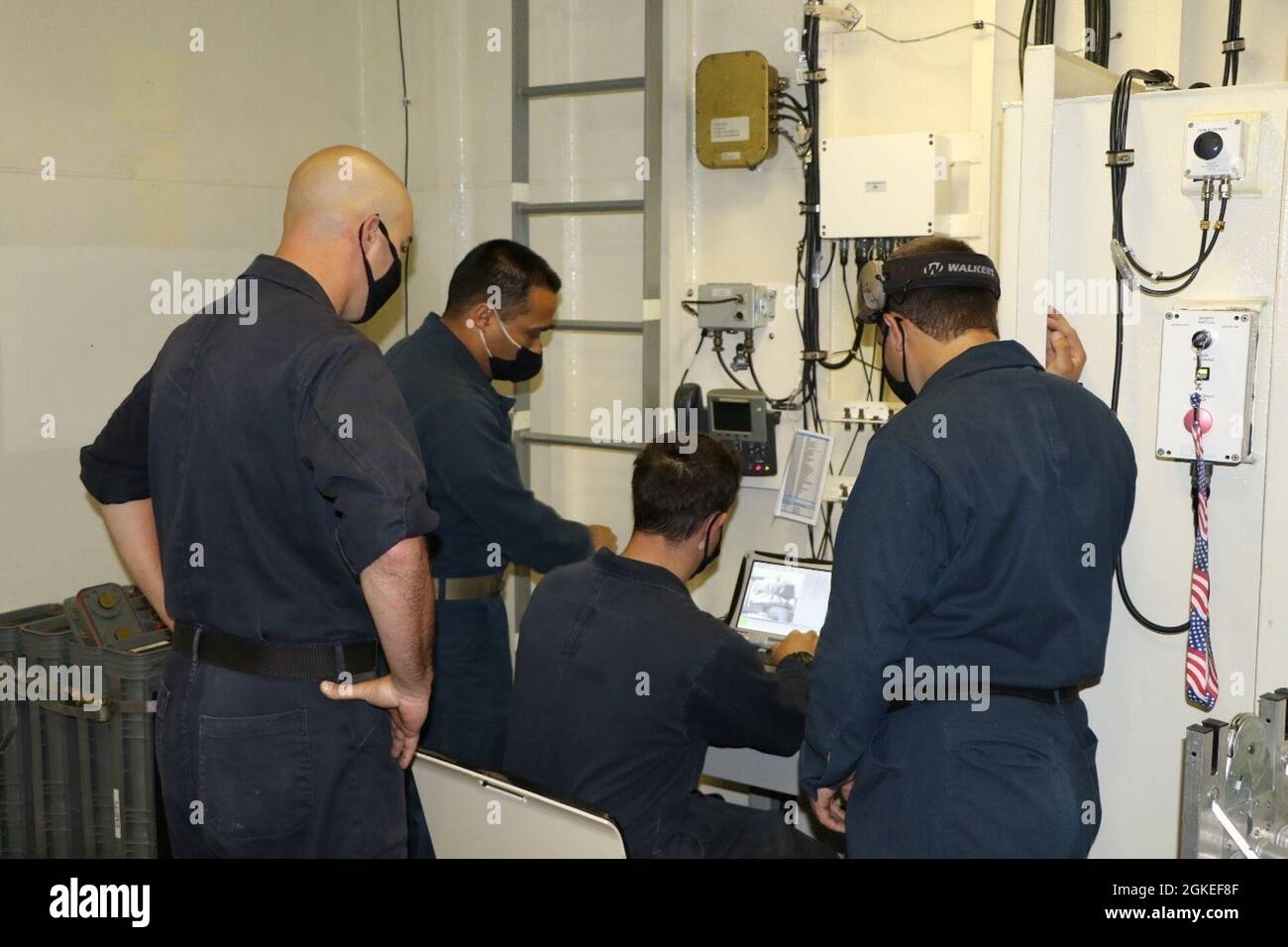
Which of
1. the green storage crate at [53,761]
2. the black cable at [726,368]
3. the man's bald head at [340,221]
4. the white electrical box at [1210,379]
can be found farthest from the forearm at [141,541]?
the black cable at [726,368]

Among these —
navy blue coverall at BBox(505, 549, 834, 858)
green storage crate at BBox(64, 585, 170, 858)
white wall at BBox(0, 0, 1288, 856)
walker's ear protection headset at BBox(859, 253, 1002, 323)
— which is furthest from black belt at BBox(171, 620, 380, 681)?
white wall at BBox(0, 0, 1288, 856)

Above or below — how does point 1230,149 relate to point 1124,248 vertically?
above

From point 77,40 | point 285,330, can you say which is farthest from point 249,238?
point 285,330

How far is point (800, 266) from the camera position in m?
3.98

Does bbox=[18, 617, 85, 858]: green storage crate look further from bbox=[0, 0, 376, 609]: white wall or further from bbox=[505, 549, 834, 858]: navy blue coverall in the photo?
bbox=[505, 549, 834, 858]: navy blue coverall

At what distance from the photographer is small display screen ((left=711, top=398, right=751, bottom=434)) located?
4.01 meters

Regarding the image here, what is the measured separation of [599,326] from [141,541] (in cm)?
216

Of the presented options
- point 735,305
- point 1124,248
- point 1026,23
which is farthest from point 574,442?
point 1124,248

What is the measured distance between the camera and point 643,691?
7.79ft

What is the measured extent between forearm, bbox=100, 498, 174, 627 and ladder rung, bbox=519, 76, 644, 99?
2364 millimetres

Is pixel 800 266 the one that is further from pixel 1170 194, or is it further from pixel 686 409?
pixel 1170 194

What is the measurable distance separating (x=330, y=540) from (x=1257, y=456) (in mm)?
1767

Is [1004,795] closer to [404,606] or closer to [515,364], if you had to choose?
[404,606]

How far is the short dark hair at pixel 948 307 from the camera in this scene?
2.23m
